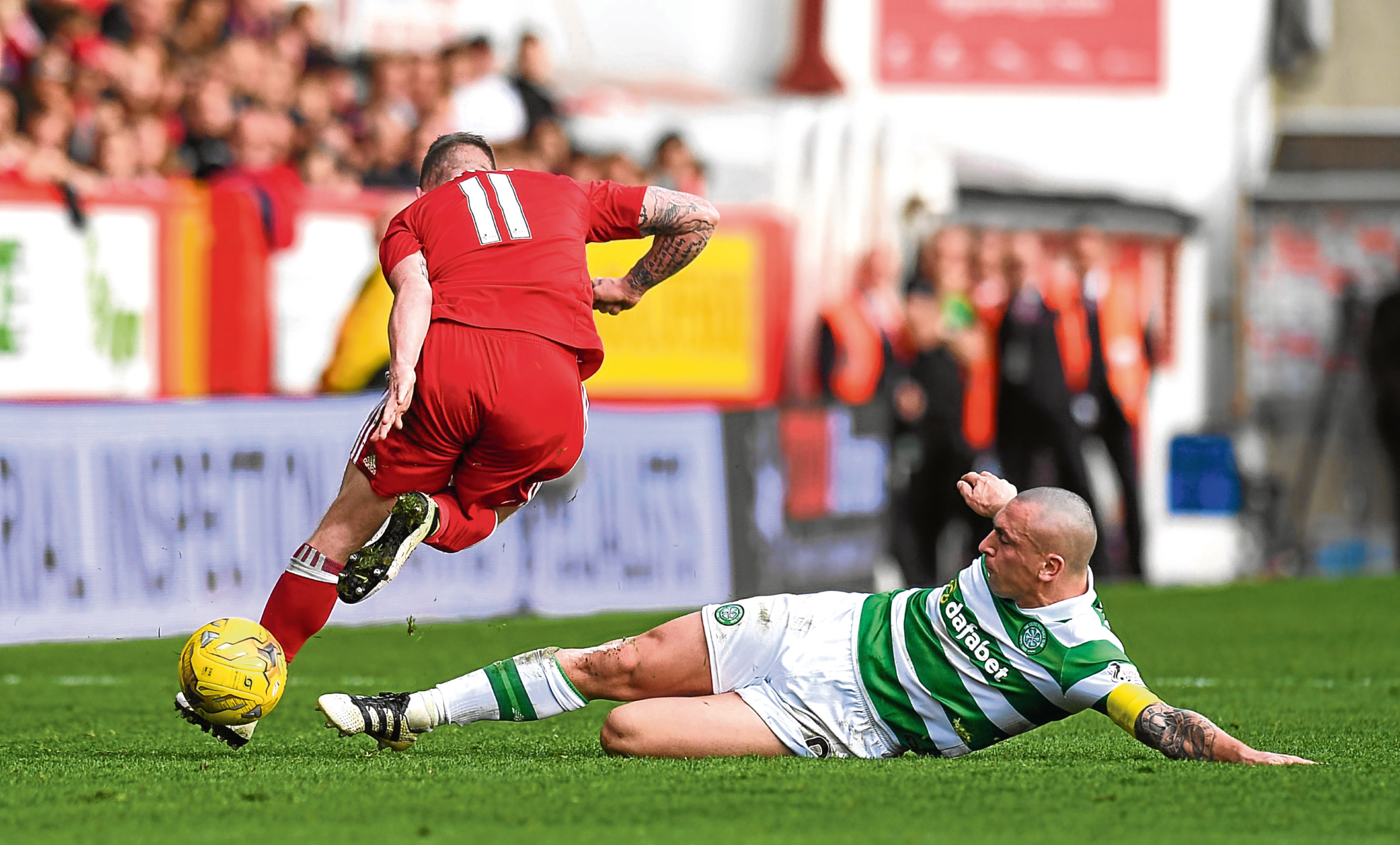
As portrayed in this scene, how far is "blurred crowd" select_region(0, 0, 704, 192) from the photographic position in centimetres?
1126

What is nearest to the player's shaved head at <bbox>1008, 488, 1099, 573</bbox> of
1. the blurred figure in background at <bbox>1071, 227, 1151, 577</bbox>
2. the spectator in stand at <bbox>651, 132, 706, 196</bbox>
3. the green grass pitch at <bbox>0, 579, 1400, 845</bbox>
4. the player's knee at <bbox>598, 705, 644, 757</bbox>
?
the green grass pitch at <bbox>0, 579, 1400, 845</bbox>

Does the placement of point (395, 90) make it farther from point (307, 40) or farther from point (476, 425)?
point (476, 425)

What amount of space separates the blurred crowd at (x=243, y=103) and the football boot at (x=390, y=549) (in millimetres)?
6084

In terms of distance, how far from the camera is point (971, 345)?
14.5 meters

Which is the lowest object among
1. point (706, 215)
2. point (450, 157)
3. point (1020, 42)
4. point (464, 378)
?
point (464, 378)

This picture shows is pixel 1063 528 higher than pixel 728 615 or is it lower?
higher

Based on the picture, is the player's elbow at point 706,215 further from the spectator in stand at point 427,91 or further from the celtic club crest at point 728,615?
the spectator in stand at point 427,91

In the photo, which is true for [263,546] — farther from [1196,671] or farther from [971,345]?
[971,345]

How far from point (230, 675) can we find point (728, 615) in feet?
4.55

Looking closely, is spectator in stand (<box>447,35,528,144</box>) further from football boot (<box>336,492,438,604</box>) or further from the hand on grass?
the hand on grass

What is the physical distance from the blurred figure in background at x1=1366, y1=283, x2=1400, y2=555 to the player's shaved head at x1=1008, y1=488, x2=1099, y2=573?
1293 centimetres

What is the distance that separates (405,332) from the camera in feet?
18.3

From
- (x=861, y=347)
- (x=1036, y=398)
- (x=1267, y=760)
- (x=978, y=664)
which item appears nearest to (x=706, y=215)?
(x=978, y=664)

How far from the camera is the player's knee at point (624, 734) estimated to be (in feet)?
Answer: 18.4
